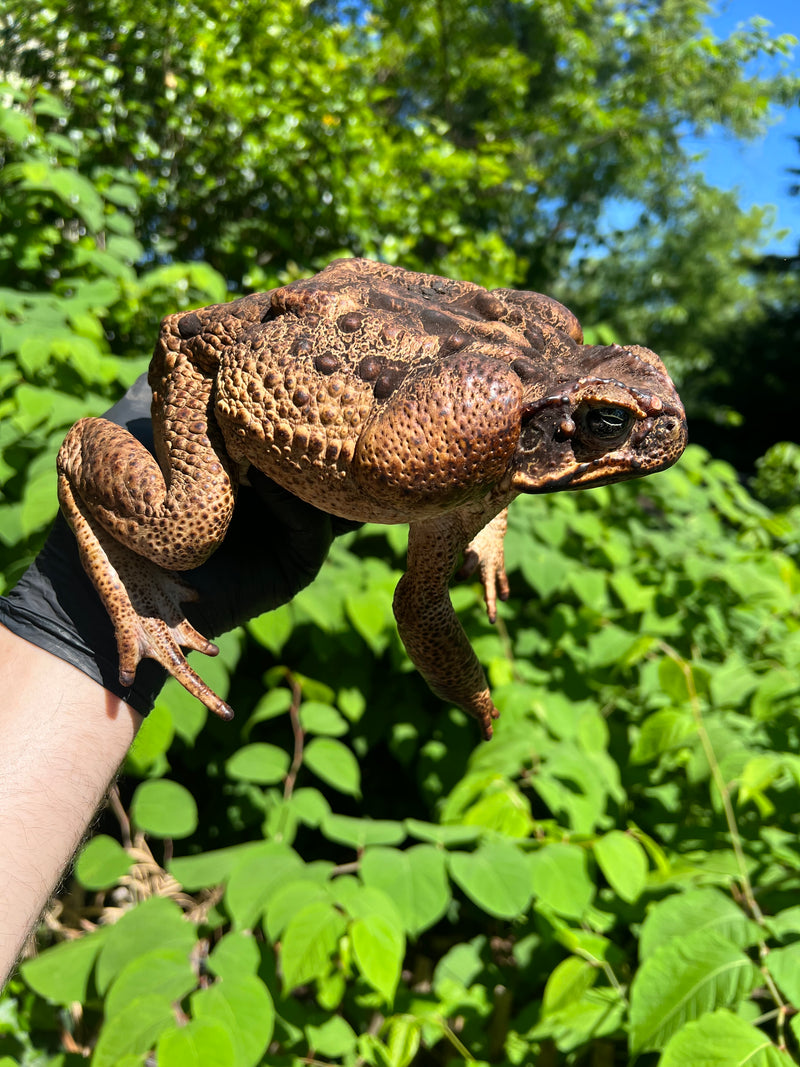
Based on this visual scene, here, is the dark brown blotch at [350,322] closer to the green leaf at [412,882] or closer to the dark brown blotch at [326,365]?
the dark brown blotch at [326,365]

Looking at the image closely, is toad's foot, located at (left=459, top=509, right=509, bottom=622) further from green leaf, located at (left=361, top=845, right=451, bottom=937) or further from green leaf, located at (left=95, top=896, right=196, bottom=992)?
green leaf, located at (left=95, top=896, right=196, bottom=992)

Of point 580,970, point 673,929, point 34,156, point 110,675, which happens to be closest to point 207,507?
point 110,675

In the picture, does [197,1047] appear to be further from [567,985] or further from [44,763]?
[567,985]

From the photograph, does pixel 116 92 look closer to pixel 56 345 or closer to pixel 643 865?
pixel 56 345

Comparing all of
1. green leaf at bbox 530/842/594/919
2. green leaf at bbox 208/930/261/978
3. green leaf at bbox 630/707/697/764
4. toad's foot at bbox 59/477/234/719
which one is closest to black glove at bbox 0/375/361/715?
toad's foot at bbox 59/477/234/719

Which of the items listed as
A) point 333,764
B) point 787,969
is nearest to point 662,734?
point 787,969

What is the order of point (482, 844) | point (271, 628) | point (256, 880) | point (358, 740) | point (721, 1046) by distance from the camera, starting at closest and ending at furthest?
point (721, 1046) < point (256, 880) < point (482, 844) < point (271, 628) < point (358, 740)
